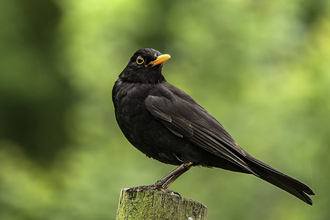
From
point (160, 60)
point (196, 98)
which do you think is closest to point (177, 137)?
point (160, 60)

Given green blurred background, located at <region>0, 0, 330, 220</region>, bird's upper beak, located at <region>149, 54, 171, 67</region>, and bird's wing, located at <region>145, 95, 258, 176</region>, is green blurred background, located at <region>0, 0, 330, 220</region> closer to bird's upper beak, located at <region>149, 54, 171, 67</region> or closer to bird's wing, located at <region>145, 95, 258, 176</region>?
bird's wing, located at <region>145, 95, 258, 176</region>

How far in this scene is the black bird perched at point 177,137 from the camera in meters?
3.39

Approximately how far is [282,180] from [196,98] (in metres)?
3.30

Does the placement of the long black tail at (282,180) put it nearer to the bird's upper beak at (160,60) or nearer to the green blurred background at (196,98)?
the bird's upper beak at (160,60)

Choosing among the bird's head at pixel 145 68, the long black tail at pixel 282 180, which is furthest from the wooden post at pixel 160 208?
the bird's head at pixel 145 68

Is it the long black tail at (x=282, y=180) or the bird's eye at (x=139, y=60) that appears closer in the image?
the long black tail at (x=282, y=180)

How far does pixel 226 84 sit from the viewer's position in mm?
6805

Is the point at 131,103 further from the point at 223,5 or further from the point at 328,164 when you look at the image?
the point at 223,5

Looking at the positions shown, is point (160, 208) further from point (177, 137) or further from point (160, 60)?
point (160, 60)

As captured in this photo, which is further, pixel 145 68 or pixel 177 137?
pixel 145 68

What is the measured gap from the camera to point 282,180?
134 inches

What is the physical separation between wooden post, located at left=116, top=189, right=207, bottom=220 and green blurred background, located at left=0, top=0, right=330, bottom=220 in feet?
9.39

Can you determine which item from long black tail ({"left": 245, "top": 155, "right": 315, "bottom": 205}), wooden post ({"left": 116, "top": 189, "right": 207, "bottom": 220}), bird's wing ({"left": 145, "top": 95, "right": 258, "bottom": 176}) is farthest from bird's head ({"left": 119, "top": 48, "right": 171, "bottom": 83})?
wooden post ({"left": 116, "top": 189, "right": 207, "bottom": 220})

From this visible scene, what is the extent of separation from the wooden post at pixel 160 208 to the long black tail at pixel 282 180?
94 centimetres
